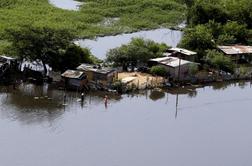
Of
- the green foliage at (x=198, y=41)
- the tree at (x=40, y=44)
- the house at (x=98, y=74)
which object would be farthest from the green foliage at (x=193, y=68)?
the tree at (x=40, y=44)

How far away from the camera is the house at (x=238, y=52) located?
3594 cm

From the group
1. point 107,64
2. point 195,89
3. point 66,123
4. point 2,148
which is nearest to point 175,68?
point 195,89

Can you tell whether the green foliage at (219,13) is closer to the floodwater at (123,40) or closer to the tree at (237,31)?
the floodwater at (123,40)

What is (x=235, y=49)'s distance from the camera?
3641 cm

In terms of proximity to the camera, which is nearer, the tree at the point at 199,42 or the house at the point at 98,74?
the house at the point at 98,74

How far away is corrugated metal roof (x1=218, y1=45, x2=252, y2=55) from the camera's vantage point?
35.9 meters

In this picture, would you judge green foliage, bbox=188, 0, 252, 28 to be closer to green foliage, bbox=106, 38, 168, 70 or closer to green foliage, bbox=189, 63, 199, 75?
green foliage, bbox=106, 38, 168, 70

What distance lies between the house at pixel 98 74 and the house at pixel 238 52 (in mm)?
8808

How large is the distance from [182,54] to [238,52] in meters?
4.07

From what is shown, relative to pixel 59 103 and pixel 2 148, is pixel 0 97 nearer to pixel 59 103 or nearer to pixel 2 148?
pixel 59 103

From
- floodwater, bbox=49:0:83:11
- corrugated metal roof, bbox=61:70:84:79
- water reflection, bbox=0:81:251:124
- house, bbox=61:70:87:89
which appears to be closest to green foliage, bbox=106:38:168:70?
water reflection, bbox=0:81:251:124

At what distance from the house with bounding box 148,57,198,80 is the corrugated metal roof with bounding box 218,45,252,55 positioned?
407 centimetres

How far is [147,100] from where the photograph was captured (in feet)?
97.6

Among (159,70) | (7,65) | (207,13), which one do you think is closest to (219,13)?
(207,13)
